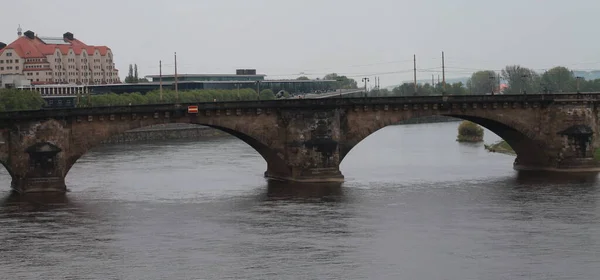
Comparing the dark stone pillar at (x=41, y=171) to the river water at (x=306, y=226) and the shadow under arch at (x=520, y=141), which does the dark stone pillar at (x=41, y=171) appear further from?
the shadow under arch at (x=520, y=141)

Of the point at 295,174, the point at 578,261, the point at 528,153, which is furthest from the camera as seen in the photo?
the point at 528,153

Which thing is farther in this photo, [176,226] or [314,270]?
[176,226]

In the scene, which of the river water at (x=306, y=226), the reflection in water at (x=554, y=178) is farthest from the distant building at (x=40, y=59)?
the reflection in water at (x=554, y=178)

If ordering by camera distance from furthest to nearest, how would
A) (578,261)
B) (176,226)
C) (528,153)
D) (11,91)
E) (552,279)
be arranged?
(11,91), (528,153), (176,226), (578,261), (552,279)

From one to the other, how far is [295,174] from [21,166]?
17.5 meters

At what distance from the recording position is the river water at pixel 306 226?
4178 cm

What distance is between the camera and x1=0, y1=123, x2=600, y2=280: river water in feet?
137

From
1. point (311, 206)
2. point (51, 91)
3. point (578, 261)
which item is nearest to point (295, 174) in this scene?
point (311, 206)

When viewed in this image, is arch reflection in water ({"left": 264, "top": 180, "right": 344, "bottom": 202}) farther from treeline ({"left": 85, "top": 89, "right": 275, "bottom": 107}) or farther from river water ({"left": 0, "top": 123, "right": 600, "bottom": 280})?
treeline ({"left": 85, "top": 89, "right": 275, "bottom": 107})

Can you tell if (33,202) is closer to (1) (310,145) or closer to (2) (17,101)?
(1) (310,145)

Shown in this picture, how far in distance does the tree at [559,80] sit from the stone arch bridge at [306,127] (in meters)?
97.9

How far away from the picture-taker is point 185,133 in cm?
12381

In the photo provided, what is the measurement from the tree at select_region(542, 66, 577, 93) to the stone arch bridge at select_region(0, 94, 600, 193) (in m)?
97.9

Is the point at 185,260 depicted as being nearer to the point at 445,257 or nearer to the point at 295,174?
the point at 445,257
